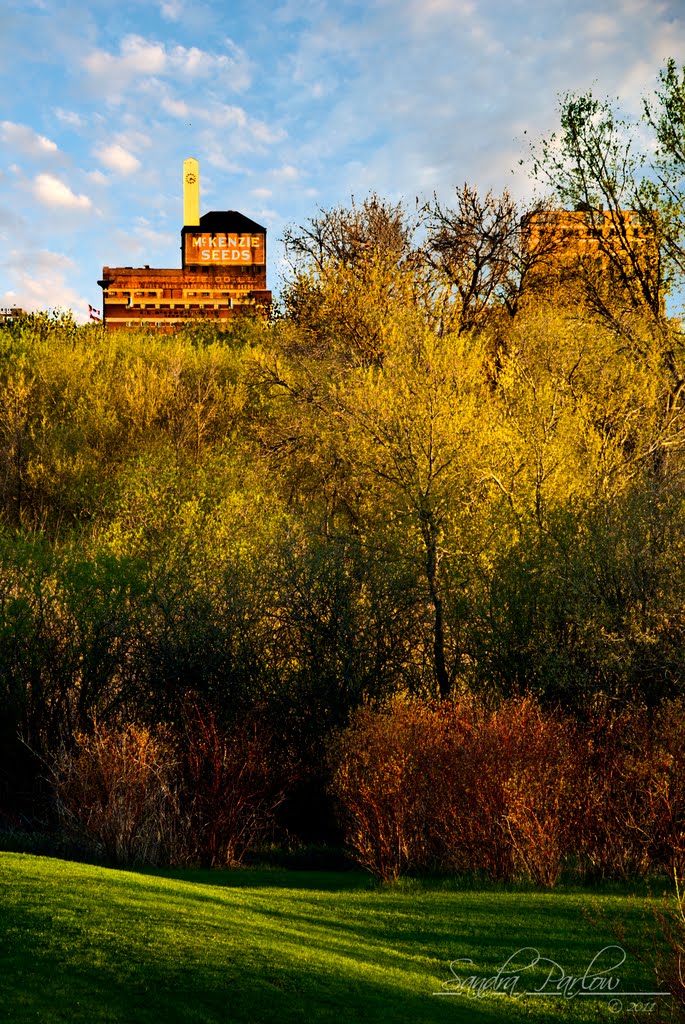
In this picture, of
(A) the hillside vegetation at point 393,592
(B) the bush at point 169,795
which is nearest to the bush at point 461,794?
(A) the hillside vegetation at point 393,592

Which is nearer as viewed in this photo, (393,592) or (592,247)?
(393,592)

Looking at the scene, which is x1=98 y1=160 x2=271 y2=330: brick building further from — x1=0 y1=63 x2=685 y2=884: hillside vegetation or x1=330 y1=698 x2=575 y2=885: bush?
x1=330 y1=698 x2=575 y2=885: bush

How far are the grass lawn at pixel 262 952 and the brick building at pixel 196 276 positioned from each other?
12004cm

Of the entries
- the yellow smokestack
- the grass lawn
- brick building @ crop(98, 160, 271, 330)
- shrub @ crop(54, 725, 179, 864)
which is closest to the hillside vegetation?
shrub @ crop(54, 725, 179, 864)

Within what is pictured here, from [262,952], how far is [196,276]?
428 feet

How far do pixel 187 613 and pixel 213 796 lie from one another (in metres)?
4.37

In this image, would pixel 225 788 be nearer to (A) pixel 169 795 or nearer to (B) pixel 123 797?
(A) pixel 169 795

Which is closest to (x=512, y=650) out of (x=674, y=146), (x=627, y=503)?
(x=627, y=503)

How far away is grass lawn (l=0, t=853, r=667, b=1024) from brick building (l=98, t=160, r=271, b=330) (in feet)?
394

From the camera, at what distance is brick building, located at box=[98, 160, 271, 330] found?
132 metres

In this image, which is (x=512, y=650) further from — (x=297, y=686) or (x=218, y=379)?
(x=218, y=379)

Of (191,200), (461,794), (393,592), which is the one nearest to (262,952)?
(461,794)

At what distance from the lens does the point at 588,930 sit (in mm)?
11461

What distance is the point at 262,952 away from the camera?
28.5 feet
